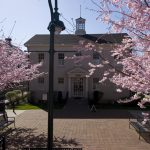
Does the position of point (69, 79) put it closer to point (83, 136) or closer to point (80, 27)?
point (80, 27)

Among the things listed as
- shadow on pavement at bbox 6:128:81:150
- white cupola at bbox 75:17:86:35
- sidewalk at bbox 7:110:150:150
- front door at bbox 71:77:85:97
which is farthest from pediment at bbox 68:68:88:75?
shadow on pavement at bbox 6:128:81:150

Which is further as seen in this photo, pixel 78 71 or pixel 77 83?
pixel 77 83

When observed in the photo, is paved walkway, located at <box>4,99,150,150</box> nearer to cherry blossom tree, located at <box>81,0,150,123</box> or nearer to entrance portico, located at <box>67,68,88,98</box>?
cherry blossom tree, located at <box>81,0,150,123</box>

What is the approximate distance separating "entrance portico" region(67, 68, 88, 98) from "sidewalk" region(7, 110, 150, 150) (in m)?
20.6

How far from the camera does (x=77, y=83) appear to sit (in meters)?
43.1

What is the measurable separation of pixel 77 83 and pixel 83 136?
26292mm

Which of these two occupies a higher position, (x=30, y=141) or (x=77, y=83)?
(x=77, y=83)

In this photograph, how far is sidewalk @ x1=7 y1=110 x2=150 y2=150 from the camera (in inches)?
576

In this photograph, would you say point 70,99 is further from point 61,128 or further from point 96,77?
point 61,128

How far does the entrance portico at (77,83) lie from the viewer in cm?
4259

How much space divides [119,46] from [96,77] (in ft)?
115

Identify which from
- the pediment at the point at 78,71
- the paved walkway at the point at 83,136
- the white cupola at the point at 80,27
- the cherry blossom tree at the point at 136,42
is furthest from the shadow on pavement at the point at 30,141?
the white cupola at the point at 80,27

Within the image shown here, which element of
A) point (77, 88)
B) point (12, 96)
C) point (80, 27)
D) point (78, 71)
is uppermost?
point (80, 27)

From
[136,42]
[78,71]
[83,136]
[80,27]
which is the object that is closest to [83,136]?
[83,136]
